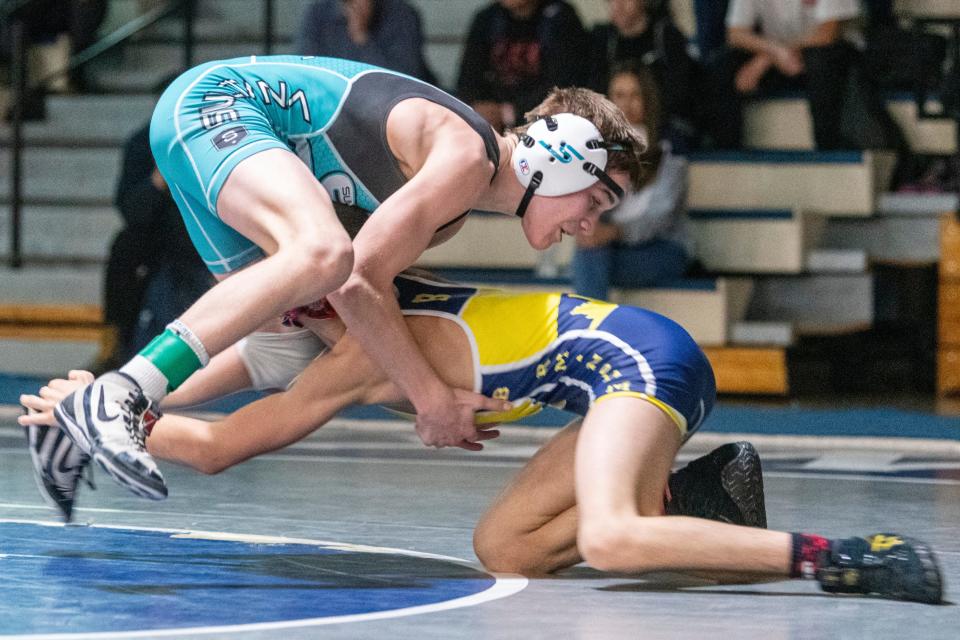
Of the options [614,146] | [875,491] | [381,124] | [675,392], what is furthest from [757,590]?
[875,491]

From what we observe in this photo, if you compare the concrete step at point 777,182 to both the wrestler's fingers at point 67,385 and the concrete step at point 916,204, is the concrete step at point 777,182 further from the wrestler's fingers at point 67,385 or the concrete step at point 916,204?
the wrestler's fingers at point 67,385

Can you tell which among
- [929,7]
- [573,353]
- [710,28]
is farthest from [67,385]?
[929,7]

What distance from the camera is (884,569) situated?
3229 mm

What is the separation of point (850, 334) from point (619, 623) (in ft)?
19.5

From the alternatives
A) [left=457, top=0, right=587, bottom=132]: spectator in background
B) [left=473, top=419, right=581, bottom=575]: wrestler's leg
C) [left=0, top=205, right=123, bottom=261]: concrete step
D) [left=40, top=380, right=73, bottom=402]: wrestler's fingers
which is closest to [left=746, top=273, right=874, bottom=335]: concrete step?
[left=457, top=0, right=587, bottom=132]: spectator in background

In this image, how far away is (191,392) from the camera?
4.05m

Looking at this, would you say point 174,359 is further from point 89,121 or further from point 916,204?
point 89,121

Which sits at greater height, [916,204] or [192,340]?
[192,340]

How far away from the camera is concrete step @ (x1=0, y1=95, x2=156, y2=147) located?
9.93m

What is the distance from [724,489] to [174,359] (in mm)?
1162

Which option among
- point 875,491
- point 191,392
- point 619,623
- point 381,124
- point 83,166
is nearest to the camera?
point 619,623

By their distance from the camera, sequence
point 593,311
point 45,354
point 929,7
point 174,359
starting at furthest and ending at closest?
point 929,7 → point 45,354 → point 593,311 → point 174,359

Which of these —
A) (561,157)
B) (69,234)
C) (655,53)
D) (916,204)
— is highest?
(561,157)

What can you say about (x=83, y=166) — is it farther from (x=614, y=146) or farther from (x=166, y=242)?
(x=614, y=146)
